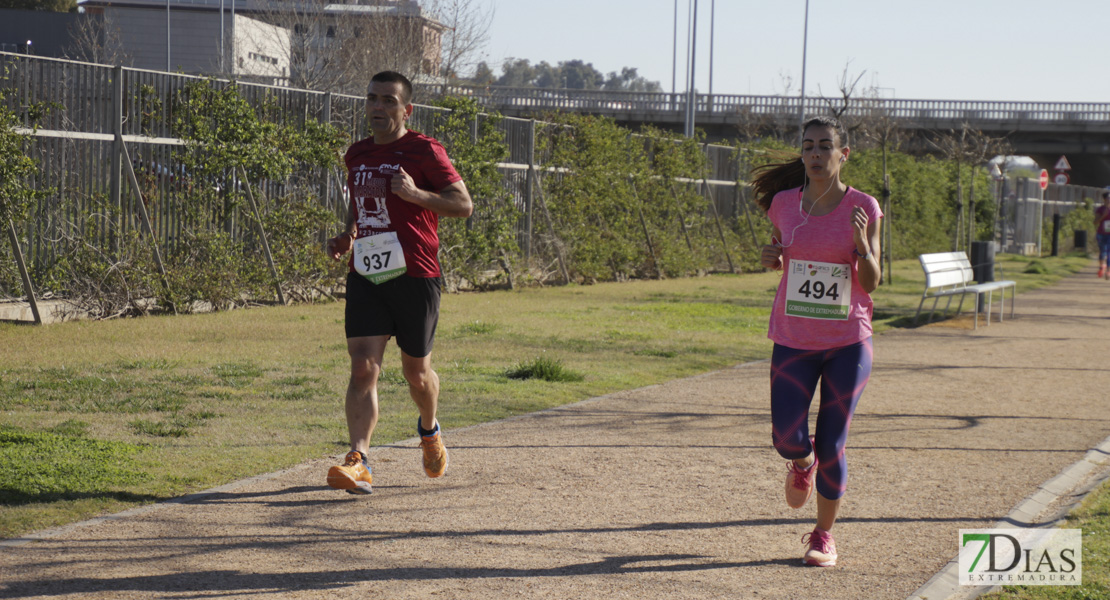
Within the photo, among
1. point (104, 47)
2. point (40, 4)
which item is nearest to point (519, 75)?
point (40, 4)

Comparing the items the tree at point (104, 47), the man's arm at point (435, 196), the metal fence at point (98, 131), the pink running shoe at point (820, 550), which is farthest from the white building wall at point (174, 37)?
the pink running shoe at point (820, 550)

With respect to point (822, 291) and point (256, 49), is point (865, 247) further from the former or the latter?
point (256, 49)

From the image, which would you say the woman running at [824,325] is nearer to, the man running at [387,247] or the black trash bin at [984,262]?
the man running at [387,247]

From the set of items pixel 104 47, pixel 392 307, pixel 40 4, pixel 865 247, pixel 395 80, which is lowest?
pixel 392 307

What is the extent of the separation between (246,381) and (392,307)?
380cm

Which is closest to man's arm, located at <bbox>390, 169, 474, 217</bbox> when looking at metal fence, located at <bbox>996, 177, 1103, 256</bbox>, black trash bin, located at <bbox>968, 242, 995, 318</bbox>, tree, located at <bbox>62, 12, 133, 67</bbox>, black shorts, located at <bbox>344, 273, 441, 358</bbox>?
black shorts, located at <bbox>344, 273, 441, 358</bbox>

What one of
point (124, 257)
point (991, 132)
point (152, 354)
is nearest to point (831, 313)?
point (152, 354)

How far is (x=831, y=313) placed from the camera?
491cm

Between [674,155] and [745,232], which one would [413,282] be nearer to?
[674,155]

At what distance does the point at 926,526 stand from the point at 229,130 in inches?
434

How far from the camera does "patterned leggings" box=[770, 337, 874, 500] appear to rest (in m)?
4.90

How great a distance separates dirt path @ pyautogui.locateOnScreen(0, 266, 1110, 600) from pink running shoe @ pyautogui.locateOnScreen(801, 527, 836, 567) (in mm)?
59

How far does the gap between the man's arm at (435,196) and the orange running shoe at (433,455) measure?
1123mm

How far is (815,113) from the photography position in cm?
5800
